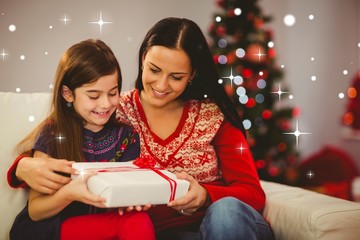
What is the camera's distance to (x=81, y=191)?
1.11 meters

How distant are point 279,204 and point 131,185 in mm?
571

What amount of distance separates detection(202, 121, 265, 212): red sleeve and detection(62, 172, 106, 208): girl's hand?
16.7 inches

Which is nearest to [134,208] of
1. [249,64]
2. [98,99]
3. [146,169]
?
[146,169]

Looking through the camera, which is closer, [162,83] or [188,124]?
[162,83]

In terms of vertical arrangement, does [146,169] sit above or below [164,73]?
below

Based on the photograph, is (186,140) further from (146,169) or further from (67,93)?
(67,93)

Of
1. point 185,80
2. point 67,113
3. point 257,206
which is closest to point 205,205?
point 257,206

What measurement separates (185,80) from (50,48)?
1.76 metres

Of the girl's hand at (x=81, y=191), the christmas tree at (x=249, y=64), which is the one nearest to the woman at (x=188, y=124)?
the girl's hand at (x=81, y=191)

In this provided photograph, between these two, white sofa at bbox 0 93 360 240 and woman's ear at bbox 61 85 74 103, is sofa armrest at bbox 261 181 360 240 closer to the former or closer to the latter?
white sofa at bbox 0 93 360 240

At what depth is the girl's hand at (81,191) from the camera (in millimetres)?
1092

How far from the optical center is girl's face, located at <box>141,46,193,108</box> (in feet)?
4.60

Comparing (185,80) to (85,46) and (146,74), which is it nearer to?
(146,74)

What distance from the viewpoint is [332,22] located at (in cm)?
411
